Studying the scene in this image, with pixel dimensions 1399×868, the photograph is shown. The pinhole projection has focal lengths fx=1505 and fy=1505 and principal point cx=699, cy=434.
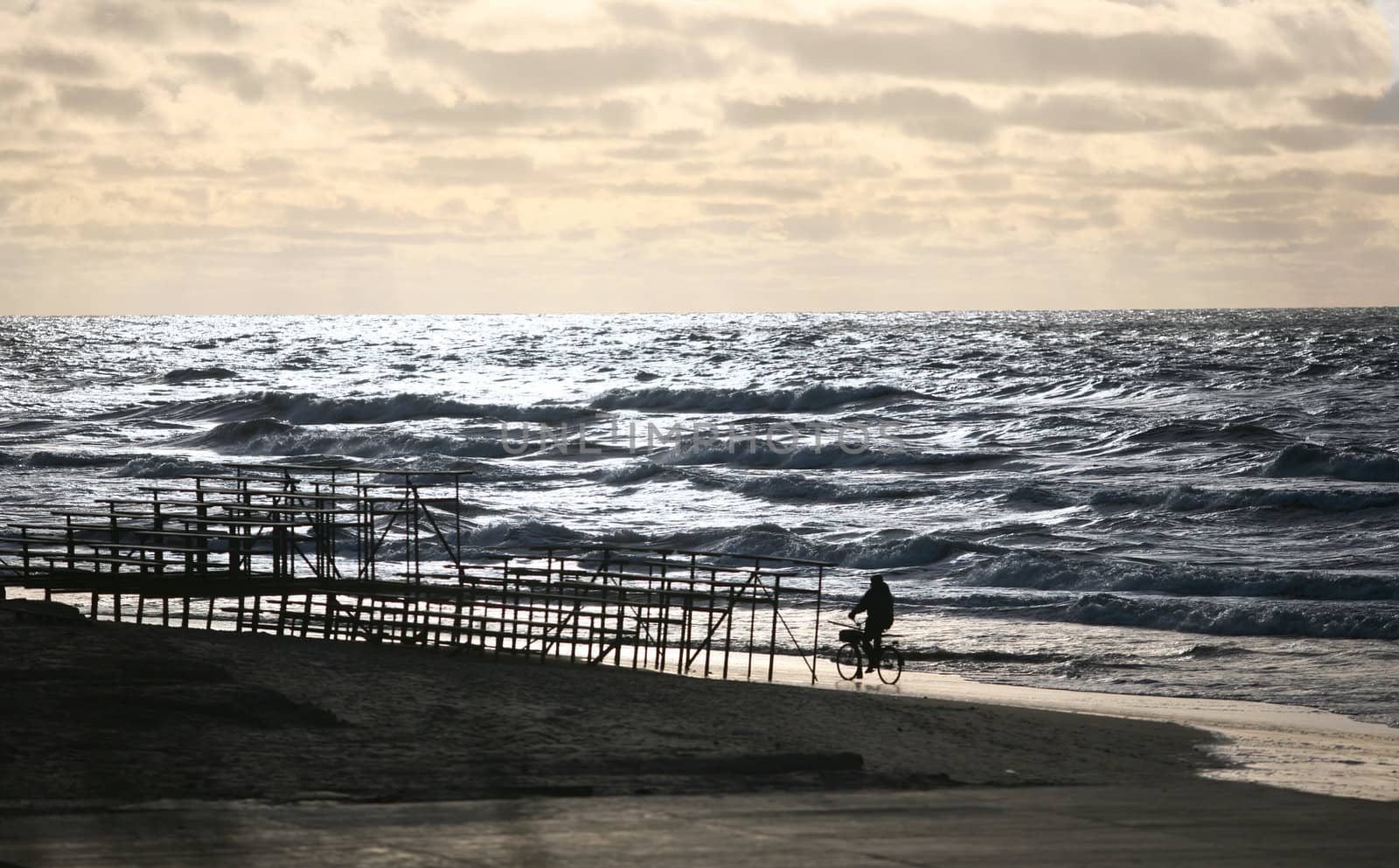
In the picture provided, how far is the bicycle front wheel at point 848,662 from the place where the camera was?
1678 cm

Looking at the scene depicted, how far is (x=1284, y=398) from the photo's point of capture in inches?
2215

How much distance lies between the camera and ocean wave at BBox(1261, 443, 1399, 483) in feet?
124

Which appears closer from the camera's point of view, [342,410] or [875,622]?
[875,622]

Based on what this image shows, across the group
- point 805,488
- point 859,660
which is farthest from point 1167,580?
point 805,488

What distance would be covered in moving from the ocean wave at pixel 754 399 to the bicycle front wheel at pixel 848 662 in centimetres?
4434

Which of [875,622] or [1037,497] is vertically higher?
[875,622]

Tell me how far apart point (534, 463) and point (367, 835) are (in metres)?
39.7

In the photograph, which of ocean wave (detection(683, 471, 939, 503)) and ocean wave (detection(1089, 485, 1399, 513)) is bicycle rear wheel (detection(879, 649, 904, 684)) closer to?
ocean wave (detection(1089, 485, 1399, 513))

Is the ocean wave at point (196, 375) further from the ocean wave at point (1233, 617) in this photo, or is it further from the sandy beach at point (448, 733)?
the sandy beach at point (448, 733)

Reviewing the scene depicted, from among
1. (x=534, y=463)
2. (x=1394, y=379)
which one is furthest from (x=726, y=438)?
(x=1394, y=379)

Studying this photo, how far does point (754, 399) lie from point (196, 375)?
120 feet

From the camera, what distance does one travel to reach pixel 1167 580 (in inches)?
985

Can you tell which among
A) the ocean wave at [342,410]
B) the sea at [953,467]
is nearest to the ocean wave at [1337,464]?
the sea at [953,467]

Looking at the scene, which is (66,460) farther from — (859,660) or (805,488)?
(859,660)
